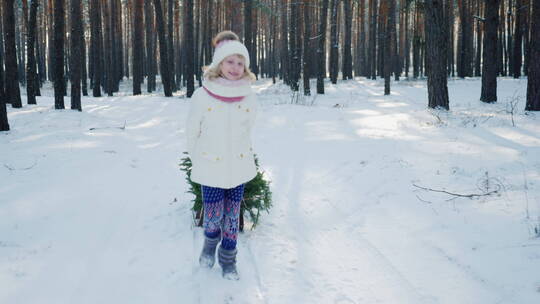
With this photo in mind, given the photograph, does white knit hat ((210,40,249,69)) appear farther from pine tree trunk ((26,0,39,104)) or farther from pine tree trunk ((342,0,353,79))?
pine tree trunk ((342,0,353,79))

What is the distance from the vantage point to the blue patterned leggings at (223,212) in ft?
10.5

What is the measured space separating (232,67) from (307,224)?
7.14 ft

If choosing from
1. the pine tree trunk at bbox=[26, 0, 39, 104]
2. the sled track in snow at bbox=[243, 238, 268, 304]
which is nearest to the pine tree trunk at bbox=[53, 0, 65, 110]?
the pine tree trunk at bbox=[26, 0, 39, 104]

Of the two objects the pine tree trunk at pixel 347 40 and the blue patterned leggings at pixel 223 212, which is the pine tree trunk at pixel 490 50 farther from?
the pine tree trunk at pixel 347 40

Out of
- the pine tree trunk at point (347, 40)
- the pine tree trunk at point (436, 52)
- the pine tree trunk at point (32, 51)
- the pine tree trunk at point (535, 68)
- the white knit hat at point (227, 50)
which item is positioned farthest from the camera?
the pine tree trunk at point (347, 40)

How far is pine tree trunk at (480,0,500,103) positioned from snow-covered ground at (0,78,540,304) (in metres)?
4.77

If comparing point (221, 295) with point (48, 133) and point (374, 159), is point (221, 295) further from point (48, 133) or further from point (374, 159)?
point (48, 133)

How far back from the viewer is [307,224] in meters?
4.50

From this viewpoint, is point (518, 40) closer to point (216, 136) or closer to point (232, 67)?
point (232, 67)

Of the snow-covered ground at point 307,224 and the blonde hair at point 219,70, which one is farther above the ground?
the blonde hair at point 219,70

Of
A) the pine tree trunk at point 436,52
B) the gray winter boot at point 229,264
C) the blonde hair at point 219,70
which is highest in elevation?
the pine tree trunk at point 436,52

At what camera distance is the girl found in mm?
3037

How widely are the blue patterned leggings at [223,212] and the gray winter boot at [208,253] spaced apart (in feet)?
0.15

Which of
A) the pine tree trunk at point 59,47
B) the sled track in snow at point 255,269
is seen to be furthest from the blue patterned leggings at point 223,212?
the pine tree trunk at point 59,47
